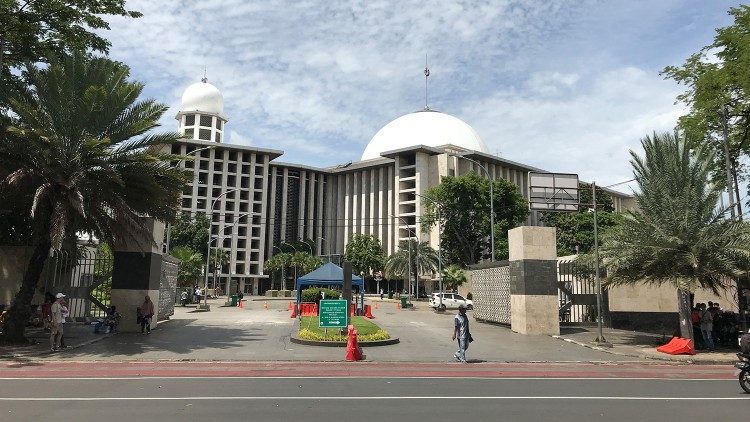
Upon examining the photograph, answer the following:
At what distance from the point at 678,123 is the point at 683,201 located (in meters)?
8.57

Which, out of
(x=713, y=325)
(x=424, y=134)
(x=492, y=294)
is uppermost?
(x=424, y=134)

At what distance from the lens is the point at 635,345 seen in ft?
66.0

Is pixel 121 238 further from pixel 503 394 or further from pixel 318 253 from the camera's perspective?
pixel 318 253

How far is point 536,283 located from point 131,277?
1684cm

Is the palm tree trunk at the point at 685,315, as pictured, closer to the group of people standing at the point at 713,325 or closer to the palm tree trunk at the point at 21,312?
the group of people standing at the point at 713,325

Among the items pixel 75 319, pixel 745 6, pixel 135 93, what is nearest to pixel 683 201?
pixel 745 6

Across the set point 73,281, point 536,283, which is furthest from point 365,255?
point 73,281

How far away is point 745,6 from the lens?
23.9 meters

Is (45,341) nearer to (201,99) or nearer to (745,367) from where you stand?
(745,367)

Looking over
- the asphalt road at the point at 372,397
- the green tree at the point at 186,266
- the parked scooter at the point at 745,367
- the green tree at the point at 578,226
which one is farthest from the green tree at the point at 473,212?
the parked scooter at the point at 745,367

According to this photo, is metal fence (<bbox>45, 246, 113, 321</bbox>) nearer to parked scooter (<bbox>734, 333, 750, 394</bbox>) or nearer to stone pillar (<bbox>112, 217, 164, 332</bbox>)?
stone pillar (<bbox>112, 217, 164, 332</bbox>)

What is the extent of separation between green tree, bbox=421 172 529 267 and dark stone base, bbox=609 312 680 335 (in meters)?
39.5

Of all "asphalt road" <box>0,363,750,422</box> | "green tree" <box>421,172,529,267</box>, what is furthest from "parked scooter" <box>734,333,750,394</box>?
"green tree" <box>421,172,529,267</box>

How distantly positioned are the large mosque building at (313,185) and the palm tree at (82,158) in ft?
221
